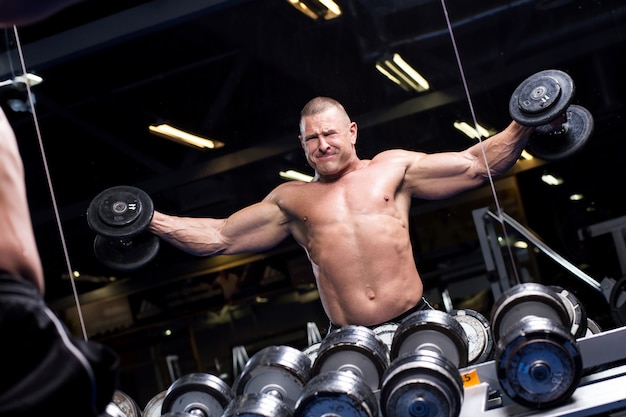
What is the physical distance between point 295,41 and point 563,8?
124cm

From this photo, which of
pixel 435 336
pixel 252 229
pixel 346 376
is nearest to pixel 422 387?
pixel 346 376

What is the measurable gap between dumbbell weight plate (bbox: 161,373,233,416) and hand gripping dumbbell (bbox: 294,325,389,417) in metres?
0.40

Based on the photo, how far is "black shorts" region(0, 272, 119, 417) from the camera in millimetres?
1100

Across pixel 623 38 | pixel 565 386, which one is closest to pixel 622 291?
pixel 623 38

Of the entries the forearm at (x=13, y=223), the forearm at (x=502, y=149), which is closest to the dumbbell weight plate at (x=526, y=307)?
the forearm at (x=502, y=149)

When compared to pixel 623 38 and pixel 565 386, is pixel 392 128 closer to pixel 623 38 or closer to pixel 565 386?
pixel 623 38

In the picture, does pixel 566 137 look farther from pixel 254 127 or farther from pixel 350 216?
pixel 254 127

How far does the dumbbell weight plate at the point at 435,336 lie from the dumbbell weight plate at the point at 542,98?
866mm

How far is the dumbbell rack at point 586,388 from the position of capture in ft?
7.70

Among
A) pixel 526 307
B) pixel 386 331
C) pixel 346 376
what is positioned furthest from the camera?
pixel 386 331

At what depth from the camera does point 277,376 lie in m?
2.85

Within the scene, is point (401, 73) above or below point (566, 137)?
above

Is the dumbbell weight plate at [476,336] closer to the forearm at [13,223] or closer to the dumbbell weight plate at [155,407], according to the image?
the dumbbell weight plate at [155,407]

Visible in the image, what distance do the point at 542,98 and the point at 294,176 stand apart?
1090mm
